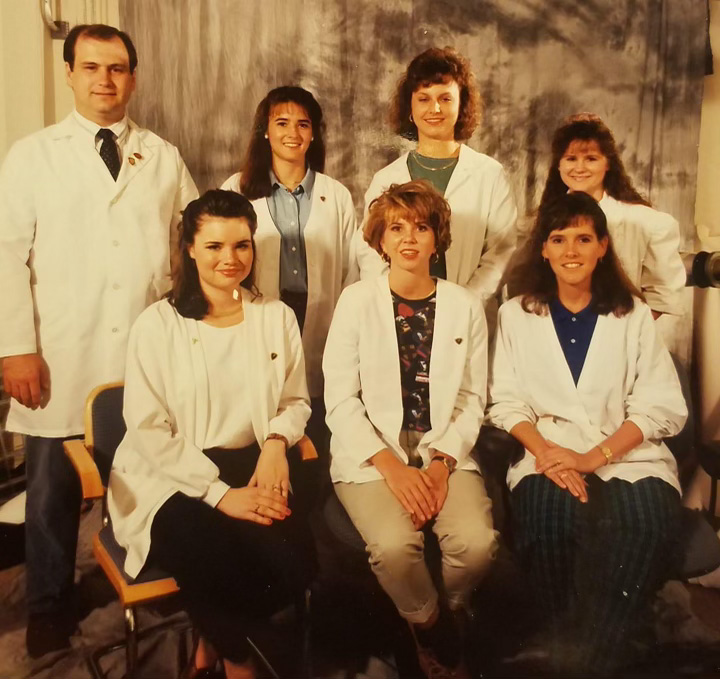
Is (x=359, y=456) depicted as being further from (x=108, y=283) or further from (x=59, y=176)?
(x=59, y=176)

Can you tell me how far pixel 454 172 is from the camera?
5.43 ft

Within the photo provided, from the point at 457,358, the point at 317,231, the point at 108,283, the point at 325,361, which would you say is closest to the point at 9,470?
the point at 108,283

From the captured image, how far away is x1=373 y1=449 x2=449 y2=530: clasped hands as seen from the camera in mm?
1534

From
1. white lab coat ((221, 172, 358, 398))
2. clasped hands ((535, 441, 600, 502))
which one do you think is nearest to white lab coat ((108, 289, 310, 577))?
white lab coat ((221, 172, 358, 398))

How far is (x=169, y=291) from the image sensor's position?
5.11 ft

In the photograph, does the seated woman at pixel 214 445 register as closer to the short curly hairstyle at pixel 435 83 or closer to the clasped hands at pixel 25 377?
the clasped hands at pixel 25 377

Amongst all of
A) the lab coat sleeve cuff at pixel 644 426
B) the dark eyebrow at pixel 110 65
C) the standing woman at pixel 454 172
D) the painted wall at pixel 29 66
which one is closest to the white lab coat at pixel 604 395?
the lab coat sleeve cuff at pixel 644 426

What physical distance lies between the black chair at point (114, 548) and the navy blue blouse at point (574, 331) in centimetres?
65

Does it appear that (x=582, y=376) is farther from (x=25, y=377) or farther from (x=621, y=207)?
(x=25, y=377)

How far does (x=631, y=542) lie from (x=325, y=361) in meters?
0.81

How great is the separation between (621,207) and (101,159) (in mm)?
1218

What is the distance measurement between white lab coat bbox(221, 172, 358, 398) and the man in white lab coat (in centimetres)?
22

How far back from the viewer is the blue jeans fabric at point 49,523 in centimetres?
157

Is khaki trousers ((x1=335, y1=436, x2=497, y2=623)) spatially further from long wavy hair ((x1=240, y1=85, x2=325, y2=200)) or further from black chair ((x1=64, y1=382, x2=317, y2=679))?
long wavy hair ((x1=240, y1=85, x2=325, y2=200))
